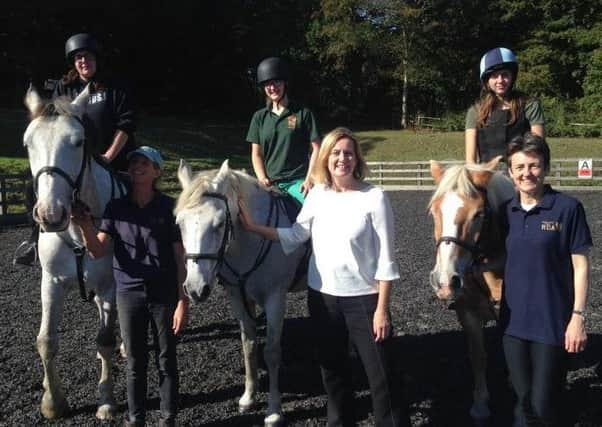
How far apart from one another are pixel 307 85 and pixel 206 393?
38.5 meters

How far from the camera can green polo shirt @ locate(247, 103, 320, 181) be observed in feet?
15.2

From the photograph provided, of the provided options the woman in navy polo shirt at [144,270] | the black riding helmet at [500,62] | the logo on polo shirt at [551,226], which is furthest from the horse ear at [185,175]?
the black riding helmet at [500,62]

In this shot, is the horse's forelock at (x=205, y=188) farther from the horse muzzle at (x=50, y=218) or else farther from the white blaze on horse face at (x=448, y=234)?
the white blaze on horse face at (x=448, y=234)

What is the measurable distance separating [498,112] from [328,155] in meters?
1.66

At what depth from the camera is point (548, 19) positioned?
123 ft

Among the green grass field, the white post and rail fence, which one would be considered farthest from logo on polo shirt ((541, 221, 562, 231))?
the green grass field

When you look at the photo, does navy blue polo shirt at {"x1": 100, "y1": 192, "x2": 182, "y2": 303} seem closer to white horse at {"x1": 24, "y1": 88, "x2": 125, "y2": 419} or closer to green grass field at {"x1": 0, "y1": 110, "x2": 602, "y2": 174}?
white horse at {"x1": 24, "y1": 88, "x2": 125, "y2": 419}

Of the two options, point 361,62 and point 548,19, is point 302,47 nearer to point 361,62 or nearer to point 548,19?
point 361,62

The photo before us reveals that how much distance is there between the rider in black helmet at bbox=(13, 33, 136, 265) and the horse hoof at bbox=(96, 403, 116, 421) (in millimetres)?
1408

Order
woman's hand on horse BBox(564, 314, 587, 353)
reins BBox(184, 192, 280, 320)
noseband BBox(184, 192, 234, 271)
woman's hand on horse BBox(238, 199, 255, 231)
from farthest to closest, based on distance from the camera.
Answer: woman's hand on horse BBox(238, 199, 255, 231), reins BBox(184, 192, 280, 320), noseband BBox(184, 192, 234, 271), woman's hand on horse BBox(564, 314, 587, 353)

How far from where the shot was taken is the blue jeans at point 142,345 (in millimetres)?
3334

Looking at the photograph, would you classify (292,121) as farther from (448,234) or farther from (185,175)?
(448,234)

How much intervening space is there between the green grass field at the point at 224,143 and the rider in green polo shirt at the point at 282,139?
50.4ft

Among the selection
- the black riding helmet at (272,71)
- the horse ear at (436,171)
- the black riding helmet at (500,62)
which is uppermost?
the black riding helmet at (272,71)
